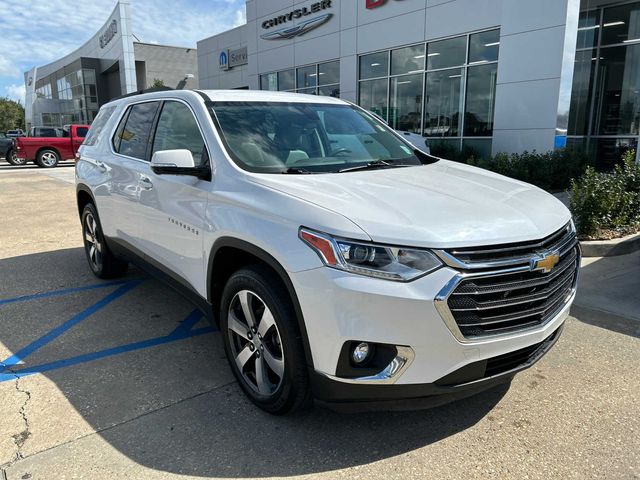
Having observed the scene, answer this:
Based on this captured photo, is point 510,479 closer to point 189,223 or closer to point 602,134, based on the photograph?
point 189,223

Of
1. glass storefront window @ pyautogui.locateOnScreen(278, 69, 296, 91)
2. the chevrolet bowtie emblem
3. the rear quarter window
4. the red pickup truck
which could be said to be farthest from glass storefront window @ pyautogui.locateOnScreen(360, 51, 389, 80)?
the chevrolet bowtie emblem

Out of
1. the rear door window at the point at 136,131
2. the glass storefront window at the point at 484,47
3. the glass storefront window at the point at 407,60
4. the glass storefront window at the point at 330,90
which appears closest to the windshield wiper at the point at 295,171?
the rear door window at the point at 136,131

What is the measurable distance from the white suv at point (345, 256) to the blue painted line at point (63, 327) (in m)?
1.08

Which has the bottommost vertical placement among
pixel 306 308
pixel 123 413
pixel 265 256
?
pixel 123 413

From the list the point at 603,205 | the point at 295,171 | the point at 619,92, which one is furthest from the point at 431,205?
A: the point at 619,92

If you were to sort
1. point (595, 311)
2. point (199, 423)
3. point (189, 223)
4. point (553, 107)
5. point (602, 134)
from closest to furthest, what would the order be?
point (199, 423) → point (189, 223) → point (595, 311) → point (553, 107) → point (602, 134)

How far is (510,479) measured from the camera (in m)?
2.37

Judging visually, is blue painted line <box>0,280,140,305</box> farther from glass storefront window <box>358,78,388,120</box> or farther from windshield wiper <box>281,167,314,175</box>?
glass storefront window <box>358,78,388,120</box>

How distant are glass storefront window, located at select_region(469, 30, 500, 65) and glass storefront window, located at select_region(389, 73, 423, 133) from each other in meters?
1.92

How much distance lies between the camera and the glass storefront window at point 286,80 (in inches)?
802

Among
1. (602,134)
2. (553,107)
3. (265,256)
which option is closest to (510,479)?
(265,256)

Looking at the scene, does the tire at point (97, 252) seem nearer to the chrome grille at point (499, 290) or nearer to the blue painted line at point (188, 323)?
the blue painted line at point (188, 323)

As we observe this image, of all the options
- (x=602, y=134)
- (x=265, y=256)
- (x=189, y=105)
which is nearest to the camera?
(x=265, y=256)

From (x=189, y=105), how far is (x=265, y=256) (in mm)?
1639
